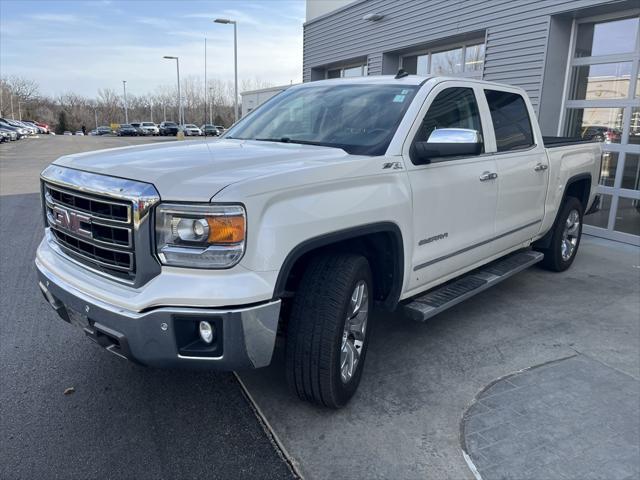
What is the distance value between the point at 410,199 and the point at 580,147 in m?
3.74

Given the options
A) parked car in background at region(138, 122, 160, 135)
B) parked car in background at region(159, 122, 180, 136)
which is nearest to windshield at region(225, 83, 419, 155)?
parked car in background at region(159, 122, 180, 136)

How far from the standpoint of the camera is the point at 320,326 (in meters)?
2.78

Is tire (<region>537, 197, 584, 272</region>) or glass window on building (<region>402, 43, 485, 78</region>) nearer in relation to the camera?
tire (<region>537, 197, 584, 272</region>)

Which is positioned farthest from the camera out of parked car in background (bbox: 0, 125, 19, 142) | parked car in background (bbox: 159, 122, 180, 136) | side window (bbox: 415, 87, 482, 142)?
parked car in background (bbox: 159, 122, 180, 136)

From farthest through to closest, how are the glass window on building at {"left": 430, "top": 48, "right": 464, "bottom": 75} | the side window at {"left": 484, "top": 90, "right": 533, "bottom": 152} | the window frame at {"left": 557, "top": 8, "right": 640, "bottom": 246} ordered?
the glass window on building at {"left": 430, "top": 48, "right": 464, "bottom": 75}
the window frame at {"left": 557, "top": 8, "right": 640, "bottom": 246}
the side window at {"left": 484, "top": 90, "right": 533, "bottom": 152}

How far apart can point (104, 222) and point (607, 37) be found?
821cm

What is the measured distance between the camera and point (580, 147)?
6012 millimetres

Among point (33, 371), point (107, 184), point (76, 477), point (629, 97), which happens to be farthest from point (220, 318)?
point (629, 97)

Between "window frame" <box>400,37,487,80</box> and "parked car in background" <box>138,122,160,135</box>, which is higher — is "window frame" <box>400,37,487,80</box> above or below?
above

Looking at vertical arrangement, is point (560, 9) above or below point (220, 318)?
above

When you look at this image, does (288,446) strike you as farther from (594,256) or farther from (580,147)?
(594,256)

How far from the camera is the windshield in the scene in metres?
3.45

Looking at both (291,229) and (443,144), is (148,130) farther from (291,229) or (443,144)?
(291,229)

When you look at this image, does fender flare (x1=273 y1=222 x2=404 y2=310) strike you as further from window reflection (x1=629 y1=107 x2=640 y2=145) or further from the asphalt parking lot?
window reflection (x1=629 y1=107 x2=640 y2=145)
